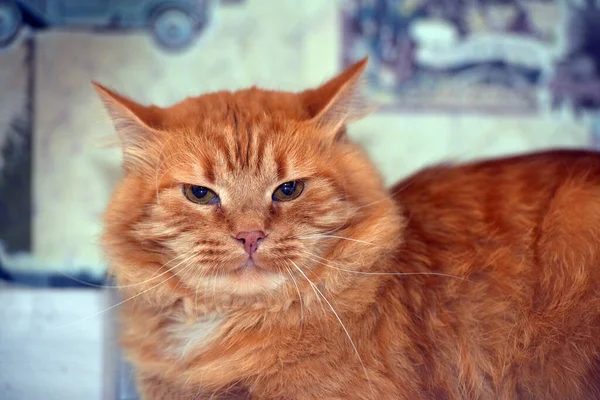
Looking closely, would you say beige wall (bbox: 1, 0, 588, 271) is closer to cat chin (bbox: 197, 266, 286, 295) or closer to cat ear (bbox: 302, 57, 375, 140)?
cat ear (bbox: 302, 57, 375, 140)

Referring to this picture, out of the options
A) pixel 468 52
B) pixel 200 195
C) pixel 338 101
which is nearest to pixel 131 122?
pixel 200 195

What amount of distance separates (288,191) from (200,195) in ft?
0.67

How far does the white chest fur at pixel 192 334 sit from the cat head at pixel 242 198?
0.31 feet

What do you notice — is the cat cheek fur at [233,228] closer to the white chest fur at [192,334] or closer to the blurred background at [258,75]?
the white chest fur at [192,334]

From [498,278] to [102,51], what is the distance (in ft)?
5.35

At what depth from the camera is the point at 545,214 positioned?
1.37 metres

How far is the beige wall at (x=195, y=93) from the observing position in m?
2.15

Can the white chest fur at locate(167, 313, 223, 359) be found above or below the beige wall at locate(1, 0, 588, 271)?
below

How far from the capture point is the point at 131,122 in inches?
54.6

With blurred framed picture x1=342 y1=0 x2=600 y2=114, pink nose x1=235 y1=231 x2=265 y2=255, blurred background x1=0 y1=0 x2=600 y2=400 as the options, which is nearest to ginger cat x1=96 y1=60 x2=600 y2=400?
pink nose x1=235 y1=231 x2=265 y2=255

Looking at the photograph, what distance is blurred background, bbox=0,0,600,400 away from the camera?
2123 millimetres

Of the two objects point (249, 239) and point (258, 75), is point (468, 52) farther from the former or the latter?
point (249, 239)

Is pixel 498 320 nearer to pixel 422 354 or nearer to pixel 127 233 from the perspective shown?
pixel 422 354

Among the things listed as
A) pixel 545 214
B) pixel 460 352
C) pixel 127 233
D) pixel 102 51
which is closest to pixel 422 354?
pixel 460 352
